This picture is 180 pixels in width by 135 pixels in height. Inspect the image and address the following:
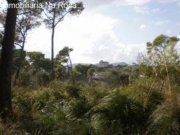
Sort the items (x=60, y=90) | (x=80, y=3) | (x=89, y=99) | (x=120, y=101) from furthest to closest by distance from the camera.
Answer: (x=80, y=3) < (x=60, y=90) < (x=89, y=99) < (x=120, y=101)

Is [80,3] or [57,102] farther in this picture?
[80,3]

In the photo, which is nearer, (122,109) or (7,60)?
(122,109)

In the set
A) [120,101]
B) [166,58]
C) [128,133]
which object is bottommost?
[128,133]

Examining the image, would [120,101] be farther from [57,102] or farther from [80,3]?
[80,3]

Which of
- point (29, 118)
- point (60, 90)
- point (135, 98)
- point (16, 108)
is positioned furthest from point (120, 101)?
point (60, 90)

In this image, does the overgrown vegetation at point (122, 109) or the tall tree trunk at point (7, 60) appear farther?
the tall tree trunk at point (7, 60)

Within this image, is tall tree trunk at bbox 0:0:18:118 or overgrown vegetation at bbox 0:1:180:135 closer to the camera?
overgrown vegetation at bbox 0:1:180:135

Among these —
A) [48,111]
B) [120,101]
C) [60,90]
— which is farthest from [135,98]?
[60,90]

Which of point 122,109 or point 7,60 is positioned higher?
point 7,60

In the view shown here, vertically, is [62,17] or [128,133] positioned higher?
[62,17]

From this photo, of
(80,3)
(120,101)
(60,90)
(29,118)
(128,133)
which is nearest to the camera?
(128,133)

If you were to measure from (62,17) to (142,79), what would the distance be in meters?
22.6

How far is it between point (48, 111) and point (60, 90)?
2.21 m

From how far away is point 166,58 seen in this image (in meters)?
8.17
